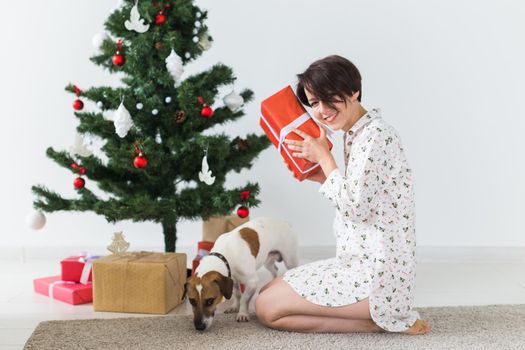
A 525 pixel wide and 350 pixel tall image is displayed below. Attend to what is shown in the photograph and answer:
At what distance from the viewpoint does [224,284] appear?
212 cm

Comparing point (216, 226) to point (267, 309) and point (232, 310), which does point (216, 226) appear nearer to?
point (232, 310)

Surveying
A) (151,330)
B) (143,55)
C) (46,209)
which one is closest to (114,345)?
(151,330)

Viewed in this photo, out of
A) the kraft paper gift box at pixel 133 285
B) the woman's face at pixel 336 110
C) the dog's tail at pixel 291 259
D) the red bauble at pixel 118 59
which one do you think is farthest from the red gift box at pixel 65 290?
the woman's face at pixel 336 110

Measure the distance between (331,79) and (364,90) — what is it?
4.96 ft

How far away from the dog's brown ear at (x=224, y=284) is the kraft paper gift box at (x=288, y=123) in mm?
450

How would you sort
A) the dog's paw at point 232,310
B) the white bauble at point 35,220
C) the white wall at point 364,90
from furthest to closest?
the white wall at point 364,90
the white bauble at point 35,220
the dog's paw at point 232,310

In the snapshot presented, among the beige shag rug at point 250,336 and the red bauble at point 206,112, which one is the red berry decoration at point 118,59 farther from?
the beige shag rug at point 250,336

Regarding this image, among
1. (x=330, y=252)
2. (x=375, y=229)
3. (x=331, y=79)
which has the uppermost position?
(x=331, y=79)

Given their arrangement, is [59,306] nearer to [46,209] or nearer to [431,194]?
[46,209]

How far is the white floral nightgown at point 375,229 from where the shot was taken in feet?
6.36

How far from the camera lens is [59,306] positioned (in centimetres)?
249

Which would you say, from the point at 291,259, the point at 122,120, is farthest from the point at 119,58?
the point at 291,259

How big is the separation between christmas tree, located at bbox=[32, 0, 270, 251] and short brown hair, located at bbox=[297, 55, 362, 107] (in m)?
0.71

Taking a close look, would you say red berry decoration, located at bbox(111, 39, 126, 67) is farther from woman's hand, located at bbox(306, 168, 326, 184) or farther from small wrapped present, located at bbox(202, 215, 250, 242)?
woman's hand, located at bbox(306, 168, 326, 184)
